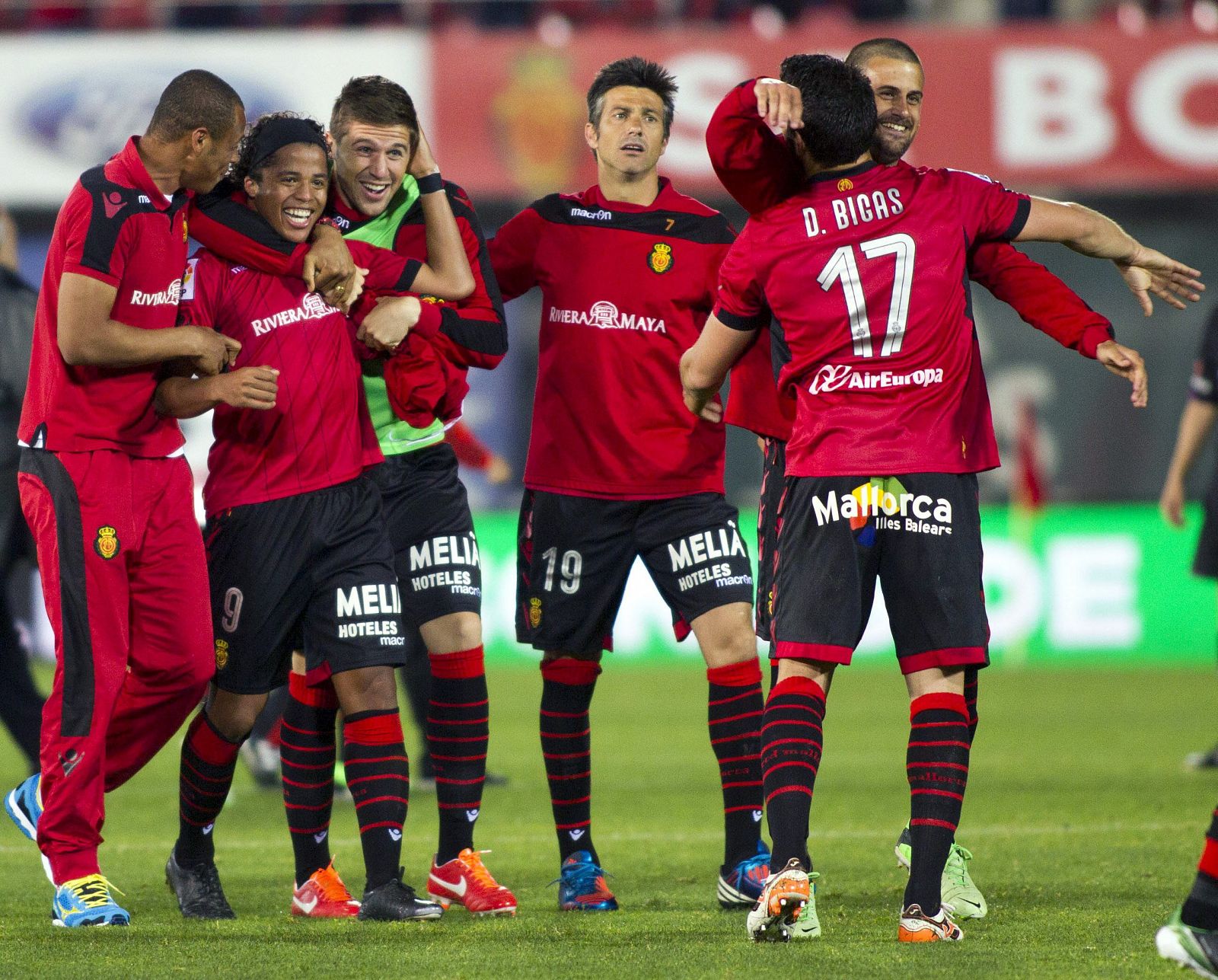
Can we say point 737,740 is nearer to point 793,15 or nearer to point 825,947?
point 825,947

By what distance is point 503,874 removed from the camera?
5523 mm

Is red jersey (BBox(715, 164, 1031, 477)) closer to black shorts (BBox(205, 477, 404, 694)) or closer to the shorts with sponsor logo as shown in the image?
the shorts with sponsor logo

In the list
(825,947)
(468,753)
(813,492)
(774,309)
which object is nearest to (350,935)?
(468,753)

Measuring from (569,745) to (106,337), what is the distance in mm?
1711

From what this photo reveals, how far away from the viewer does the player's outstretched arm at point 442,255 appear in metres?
4.94

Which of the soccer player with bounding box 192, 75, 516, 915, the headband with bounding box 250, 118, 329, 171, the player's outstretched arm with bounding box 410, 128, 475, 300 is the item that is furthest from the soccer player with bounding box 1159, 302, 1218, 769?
the headband with bounding box 250, 118, 329, 171

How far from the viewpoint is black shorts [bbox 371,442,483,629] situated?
5.08 meters

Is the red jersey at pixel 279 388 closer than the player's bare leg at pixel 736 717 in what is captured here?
Yes

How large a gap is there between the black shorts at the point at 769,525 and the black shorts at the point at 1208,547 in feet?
12.1

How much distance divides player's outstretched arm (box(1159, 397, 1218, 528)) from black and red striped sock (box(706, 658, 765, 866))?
376 centimetres

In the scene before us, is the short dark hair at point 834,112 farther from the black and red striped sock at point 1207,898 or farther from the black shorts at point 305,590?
the black and red striped sock at point 1207,898

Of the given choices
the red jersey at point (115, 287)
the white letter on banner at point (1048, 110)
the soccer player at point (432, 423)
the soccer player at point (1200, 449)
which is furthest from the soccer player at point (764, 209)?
the white letter on banner at point (1048, 110)

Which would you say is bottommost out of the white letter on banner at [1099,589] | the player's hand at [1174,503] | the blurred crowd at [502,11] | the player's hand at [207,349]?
the white letter on banner at [1099,589]

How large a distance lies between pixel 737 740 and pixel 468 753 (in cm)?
75
